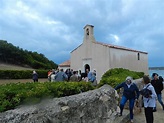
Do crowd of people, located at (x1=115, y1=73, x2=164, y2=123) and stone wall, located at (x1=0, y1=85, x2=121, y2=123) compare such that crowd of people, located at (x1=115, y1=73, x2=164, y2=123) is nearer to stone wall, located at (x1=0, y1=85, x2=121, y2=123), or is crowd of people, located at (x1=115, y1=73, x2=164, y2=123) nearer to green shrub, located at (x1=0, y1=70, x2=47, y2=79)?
stone wall, located at (x1=0, y1=85, x2=121, y2=123)

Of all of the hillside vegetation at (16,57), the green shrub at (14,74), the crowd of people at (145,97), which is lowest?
the crowd of people at (145,97)

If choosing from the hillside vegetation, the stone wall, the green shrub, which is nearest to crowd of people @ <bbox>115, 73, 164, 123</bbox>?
the stone wall

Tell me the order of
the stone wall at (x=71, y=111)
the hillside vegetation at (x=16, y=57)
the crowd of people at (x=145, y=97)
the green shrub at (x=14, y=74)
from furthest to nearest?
the hillside vegetation at (x=16, y=57) → the green shrub at (x=14, y=74) → the crowd of people at (x=145, y=97) → the stone wall at (x=71, y=111)

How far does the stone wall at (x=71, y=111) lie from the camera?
2975mm

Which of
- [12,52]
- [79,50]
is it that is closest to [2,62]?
[12,52]

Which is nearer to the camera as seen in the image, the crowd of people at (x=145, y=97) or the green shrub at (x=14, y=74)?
the crowd of people at (x=145, y=97)

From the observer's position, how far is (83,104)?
14.3 ft

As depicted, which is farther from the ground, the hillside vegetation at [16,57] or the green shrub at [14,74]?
the hillside vegetation at [16,57]

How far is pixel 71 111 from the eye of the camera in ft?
13.0

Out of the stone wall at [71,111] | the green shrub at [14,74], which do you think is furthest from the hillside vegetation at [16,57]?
the stone wall at [71,111]

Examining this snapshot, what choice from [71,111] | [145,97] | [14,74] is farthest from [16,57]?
[71,111]

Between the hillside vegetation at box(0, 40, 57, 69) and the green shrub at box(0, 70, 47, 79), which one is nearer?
the green shrub at box(0, 70, 47, 79)

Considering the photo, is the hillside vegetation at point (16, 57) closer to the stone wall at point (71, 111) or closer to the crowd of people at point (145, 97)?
the crowd of people at point (145, 97)

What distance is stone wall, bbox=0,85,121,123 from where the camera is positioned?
9.76ft
